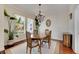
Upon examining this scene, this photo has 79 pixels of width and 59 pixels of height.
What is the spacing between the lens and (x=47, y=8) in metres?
1.85

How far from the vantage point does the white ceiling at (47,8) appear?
6.04 ft

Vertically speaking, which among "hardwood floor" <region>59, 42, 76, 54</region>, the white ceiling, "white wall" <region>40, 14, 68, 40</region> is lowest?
"hardwood floor" <region>59, 42, 76, 54</region>

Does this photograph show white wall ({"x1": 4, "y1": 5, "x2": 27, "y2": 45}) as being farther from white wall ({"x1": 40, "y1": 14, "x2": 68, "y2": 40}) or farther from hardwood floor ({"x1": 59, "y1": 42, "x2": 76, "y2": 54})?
hardwood floor ({"x1": 59, "y1": 42, "x2": 76, "y2": 54})

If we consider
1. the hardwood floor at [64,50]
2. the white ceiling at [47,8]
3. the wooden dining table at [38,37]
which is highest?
the white ceiling at [47,8]

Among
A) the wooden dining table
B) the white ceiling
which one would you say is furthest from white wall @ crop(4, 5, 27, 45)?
the wooden dining table

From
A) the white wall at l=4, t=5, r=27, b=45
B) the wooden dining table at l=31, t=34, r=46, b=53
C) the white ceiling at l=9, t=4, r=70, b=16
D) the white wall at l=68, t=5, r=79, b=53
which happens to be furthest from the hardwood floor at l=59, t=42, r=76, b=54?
the white wall at l=4, t=5, r=27, b=45

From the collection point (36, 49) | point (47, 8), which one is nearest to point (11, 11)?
point (47, 8)

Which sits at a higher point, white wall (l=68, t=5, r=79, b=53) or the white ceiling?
the white ceiling

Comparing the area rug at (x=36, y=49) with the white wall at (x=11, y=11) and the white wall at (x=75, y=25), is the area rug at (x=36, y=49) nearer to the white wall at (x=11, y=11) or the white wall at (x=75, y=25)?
the white wall at (x=11, y=11)

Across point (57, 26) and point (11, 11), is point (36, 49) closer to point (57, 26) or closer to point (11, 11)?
point (57, 26)

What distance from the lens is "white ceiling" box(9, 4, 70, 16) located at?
1.84m

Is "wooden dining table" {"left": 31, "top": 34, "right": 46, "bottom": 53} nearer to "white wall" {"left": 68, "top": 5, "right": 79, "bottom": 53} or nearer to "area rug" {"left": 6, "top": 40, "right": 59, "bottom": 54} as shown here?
"area rug" {"left": 6, "top": 40, "right": 59, "bottom": 54}

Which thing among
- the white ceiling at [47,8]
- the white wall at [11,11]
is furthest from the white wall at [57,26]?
the white wall at [11,11]
